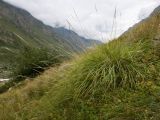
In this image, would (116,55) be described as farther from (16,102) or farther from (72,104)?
(16,102)

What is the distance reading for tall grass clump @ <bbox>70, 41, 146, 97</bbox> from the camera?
6.79m

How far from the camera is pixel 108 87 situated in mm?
6762

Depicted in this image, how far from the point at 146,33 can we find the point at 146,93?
2.35m

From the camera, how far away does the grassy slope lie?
6.03 metres

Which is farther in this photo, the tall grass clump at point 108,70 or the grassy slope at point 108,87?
the tall grass clump at point 108,70

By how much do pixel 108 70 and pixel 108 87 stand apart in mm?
372

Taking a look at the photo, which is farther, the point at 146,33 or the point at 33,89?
the point at 33,89

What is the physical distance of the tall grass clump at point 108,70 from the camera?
267 inches

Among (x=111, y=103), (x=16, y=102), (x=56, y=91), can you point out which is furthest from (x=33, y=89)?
(x=111, y=103)

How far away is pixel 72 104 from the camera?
22.3 ft

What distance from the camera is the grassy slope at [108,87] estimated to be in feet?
19.8

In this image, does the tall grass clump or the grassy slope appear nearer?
the grassy slope

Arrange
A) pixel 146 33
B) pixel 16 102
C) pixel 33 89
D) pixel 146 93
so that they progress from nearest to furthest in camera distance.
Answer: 1. pixel 146 93
2. pixel 146 33
3. pixel 16 102
4. pixel 33 89

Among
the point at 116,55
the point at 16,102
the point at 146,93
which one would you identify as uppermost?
the point at 116,55
